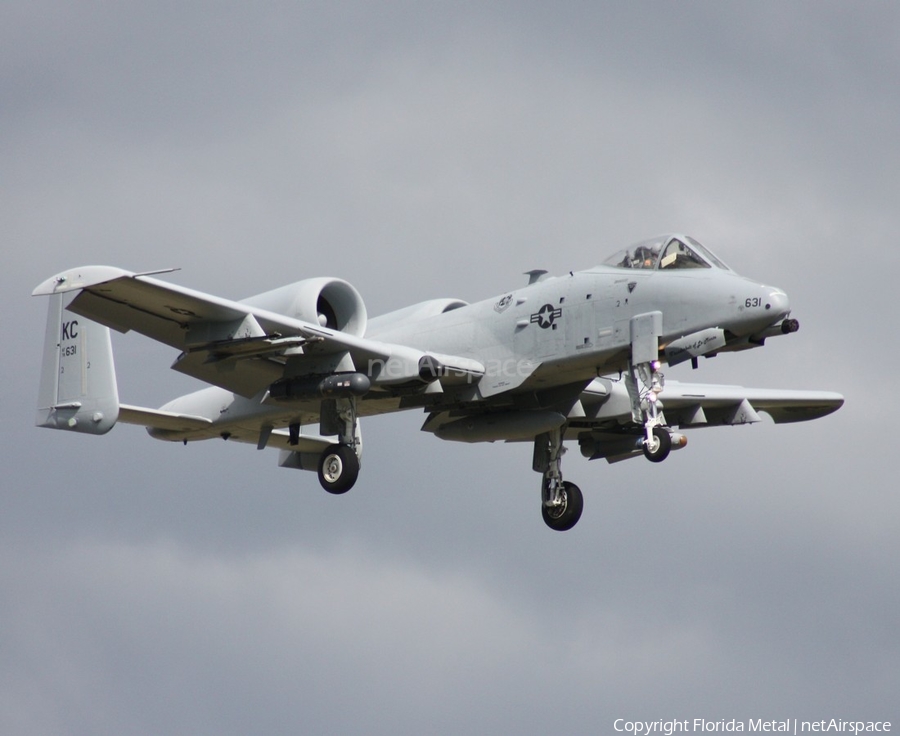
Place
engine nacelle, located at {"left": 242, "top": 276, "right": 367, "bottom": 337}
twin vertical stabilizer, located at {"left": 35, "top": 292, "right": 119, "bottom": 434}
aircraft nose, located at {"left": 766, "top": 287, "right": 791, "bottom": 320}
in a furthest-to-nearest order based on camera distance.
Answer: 1. twin vertical stabilizer, located at {"left": 35, "top": 292, "right": 119, "bottom": 434}
2. engine nacelle, located at {"left": 242, "top": 276, "right": 367, "bottom": 337}
3. aircraft nose, located at {"left": 766, "top": 287, "right": 791, "bottom": 320}

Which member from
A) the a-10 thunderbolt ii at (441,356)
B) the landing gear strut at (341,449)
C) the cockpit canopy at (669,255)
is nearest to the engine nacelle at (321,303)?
the a-10 thunderbolt ii at (441,356)

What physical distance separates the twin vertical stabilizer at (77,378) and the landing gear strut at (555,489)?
8004 millimetres

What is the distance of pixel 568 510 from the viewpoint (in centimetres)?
2991

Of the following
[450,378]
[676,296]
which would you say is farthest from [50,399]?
[676,296]

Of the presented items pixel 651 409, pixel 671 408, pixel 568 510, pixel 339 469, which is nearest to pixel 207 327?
pixel 339 469

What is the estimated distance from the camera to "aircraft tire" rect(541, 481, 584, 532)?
29922 mm

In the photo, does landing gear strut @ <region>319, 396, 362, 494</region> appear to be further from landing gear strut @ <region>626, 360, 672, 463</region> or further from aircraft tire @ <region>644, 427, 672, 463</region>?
aircraft tire @ <region>644, 427, 672, 463</region>

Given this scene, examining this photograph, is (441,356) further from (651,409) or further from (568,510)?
(568,510)

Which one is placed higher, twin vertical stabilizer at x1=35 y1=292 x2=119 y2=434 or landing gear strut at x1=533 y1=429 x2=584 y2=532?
twin vertical stabilizer at x1=35 y1=292 x2=119 y2=434

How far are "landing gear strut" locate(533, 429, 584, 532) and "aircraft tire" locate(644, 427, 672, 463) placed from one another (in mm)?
4483

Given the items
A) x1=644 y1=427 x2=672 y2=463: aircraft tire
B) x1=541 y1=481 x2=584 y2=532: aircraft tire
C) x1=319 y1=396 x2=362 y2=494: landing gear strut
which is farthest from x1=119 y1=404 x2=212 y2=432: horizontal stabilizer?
x1=644 y1=427 x2=672 y2=463: aircraft tire

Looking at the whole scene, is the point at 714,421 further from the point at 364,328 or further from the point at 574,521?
the point at 364,328

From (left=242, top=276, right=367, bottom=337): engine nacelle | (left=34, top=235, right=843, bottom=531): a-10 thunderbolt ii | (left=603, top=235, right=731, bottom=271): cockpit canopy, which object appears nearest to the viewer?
(left=34, top=235, right=843, bottom=531): a-10 thunderbolt ii

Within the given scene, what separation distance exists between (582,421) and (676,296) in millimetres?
5119
